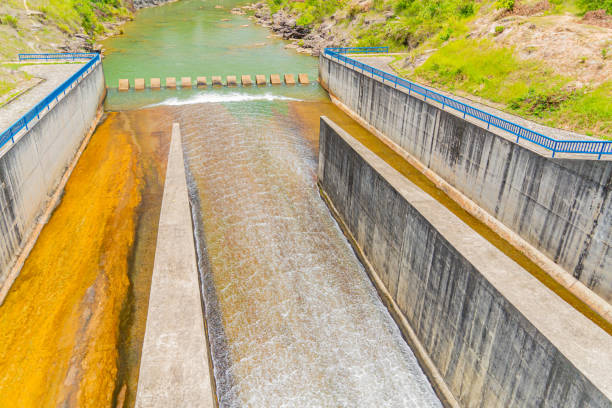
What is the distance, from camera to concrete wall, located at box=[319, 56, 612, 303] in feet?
44.0

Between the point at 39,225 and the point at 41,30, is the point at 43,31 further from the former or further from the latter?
the point at 39,225

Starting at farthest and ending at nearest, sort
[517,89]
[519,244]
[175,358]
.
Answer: [517,89]
[519,244]
[175,358]

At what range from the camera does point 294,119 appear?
1257 inches

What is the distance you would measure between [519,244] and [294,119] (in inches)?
770

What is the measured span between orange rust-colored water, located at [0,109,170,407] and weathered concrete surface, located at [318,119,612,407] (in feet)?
29.4

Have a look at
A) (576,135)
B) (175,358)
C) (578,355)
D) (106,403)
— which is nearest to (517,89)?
(576,135)

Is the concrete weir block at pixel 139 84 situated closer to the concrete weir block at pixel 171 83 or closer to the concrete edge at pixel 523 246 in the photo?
the concrete weir block at pixel 171 83

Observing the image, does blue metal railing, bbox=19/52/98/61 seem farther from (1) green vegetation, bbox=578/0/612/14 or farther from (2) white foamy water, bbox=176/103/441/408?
(1) green vegetation, bbox=578/0/612/14

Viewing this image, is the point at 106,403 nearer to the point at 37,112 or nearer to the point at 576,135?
the point at 37,112

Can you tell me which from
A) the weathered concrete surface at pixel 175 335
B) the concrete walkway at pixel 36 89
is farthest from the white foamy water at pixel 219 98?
the weathered concrete surface at pixel 175 335

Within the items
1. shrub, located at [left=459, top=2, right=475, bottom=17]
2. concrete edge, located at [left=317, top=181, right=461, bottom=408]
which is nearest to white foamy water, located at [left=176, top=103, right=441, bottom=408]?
concrete edge, located at [left=317, top=181, right=461, bottom=408]

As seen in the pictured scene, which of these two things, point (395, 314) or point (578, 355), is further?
point (395, 314)

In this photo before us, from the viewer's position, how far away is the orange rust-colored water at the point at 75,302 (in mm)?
11586

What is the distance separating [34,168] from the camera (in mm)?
18734
